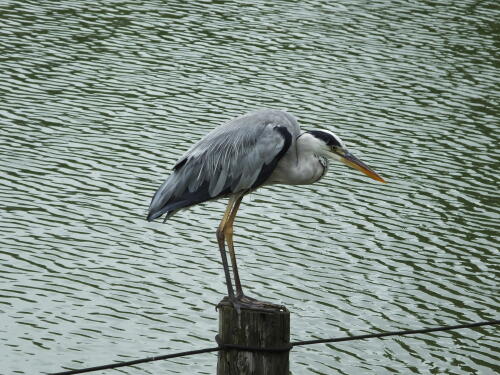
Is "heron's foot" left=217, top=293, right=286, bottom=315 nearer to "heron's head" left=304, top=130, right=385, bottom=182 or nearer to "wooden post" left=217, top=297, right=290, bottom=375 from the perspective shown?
"wooden post" left=217, top=297, right=290, bottom=375

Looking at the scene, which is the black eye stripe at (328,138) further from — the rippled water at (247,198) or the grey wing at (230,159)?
the rippled water at (247,198)

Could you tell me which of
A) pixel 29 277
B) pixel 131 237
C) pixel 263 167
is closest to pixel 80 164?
pixel 131 237

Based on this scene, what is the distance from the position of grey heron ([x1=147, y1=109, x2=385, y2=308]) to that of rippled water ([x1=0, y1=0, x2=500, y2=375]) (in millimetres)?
3486

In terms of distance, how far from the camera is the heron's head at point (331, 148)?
7.46 meters

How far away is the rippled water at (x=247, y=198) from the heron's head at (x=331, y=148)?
148 inches

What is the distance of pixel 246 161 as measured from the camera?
301 inches

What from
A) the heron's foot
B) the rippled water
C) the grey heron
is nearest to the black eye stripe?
the grey heron

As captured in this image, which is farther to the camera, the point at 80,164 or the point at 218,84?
the point at 218,84

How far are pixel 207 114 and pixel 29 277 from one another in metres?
7.07

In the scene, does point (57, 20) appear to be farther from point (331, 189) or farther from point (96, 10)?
point (331, 189)

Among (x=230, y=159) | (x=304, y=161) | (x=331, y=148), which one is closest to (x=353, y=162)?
(x=331, y=148)

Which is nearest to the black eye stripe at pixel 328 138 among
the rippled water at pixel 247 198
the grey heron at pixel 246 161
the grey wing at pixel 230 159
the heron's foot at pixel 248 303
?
the grey heron at pixel 246 161

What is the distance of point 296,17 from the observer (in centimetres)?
2661

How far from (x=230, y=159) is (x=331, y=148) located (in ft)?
2.19
